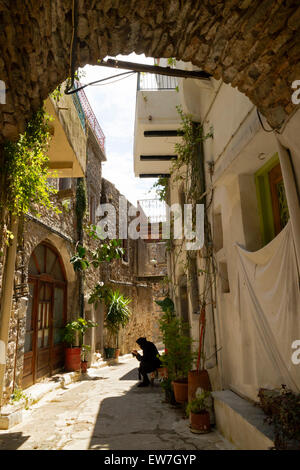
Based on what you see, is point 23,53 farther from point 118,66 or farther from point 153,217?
point 153,217

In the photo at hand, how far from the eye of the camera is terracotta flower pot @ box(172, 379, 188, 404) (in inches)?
203

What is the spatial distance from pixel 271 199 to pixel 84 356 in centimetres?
765

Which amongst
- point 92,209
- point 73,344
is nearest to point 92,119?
point 92,209

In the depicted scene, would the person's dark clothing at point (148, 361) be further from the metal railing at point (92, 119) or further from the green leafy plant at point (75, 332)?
the metal railing at point (92, 119)

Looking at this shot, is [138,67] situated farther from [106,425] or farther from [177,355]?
[106,425]

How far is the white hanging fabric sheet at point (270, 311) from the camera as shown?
9.62 ft

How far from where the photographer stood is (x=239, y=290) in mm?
4066

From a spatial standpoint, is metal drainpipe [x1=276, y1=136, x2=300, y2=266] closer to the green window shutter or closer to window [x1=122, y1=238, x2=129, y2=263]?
the green window shutter

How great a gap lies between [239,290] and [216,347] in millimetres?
1512

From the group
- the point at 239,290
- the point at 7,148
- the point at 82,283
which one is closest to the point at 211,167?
the point at 239,290

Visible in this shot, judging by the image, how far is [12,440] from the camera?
13.2 feet

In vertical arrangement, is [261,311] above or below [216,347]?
above

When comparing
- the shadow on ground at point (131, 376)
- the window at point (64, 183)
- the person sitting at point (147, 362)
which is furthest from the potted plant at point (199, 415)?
the window at point (64, 183)

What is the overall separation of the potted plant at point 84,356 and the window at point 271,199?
22.6 ft
